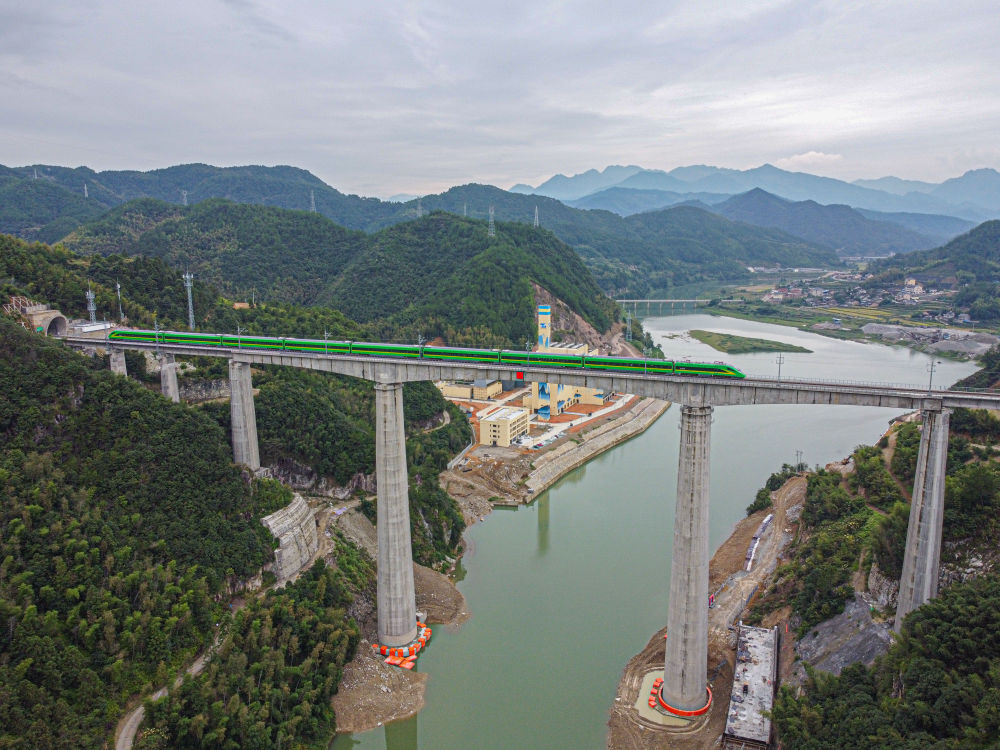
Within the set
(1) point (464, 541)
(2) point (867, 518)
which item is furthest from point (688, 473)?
(1) point (464, 541)

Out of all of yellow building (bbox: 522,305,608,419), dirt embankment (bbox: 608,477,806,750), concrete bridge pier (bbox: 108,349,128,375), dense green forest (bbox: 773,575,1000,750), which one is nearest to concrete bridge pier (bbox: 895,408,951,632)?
dense green forest (bbox: 773,575,1000,750)

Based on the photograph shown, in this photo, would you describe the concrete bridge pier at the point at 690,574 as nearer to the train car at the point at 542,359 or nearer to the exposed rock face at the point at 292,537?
the train car at the point at 542,359

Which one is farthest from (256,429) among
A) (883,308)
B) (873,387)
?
(883,308)

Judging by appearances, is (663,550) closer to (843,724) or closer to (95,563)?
(843,724)

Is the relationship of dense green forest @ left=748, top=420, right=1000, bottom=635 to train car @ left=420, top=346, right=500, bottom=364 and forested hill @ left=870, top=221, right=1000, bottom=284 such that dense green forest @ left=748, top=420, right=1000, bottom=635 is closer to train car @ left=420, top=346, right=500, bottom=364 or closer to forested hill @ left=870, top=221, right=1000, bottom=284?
train car @ left=420, top=346, right=500, bottom=364

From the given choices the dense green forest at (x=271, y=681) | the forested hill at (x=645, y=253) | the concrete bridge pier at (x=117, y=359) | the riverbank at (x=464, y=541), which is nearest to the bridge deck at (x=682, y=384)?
the concrete bridge pier at (x=117, y=359)

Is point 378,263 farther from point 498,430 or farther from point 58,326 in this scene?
point 58,326
